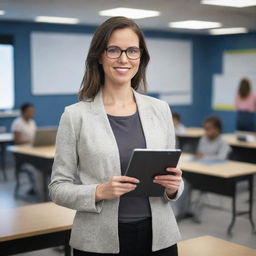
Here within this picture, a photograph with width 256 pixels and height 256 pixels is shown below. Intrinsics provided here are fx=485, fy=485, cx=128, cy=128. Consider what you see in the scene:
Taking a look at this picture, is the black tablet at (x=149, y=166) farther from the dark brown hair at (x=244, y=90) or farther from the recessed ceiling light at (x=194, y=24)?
the dark brown hair at (x=244, y=90)

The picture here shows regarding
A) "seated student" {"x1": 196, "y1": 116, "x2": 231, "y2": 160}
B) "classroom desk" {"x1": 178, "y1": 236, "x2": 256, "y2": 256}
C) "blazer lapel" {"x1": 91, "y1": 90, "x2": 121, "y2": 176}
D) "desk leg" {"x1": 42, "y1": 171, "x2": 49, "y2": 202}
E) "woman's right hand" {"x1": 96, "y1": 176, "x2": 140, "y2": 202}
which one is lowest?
"desk leg" {"x1": 42, "y1": 171, "x2": 49, "y2": 202}

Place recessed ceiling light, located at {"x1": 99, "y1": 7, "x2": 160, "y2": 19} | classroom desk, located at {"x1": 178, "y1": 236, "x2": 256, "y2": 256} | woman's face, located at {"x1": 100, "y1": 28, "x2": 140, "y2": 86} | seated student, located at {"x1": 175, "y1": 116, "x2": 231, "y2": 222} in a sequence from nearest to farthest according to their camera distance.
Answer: woman's face, located at {"x1": 100, "y1": 28, "x2": 140, "y2": 86}
classroom desk, located at {"x1": 178, "y1": 236, "x2": 256, "y2": 256}
seated student, located at {"x1": 175, "y1": 116, "x2": 231, "y2": 222}
recessed ceiling light, located at {"x1": 99, "y1": 7, "x2": 160, "y2": 19}

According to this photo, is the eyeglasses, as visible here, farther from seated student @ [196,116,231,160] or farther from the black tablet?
seated student @ [196,116,231,160]

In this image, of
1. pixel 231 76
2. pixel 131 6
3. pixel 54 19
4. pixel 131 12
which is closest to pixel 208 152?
pixel 131 6

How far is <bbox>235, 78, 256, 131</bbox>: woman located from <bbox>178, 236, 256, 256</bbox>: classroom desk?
19.7 ft

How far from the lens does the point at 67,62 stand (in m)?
9.82

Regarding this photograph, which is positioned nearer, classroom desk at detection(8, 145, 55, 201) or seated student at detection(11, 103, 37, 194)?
classroom desk at detection(8, 145, 55, 201)

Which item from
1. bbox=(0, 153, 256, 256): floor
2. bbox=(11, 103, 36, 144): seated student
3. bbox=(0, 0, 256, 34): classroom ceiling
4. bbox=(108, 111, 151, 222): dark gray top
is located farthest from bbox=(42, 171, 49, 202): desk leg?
bbox=(108, 111, 151, 222): dark gray top

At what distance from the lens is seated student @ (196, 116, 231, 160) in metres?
5.82

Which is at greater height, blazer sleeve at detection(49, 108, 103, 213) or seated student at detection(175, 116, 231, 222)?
blazer sleeve at detection(49, 108, 103, 213)

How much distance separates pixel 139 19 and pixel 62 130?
23.6 ft

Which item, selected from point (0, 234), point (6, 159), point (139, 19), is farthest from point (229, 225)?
point (6, 159)

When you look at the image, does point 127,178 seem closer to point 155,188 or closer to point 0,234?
point 155,188

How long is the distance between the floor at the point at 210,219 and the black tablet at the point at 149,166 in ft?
9.81
